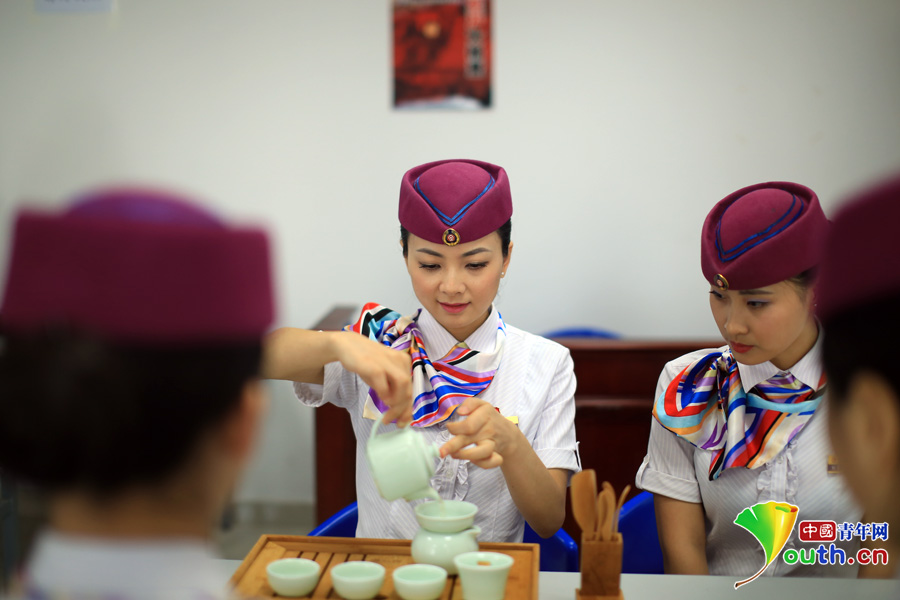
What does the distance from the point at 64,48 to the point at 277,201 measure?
1.24 metres

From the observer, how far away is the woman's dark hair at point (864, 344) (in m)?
0.68

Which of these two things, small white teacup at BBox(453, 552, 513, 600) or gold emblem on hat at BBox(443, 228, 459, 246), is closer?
small white teacup at BBox(453, 552, 513, 600)

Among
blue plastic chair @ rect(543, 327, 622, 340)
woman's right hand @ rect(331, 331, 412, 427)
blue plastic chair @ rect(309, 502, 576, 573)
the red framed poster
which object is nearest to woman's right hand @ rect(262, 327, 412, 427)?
woman's right hand @ rect(331, 331, 412, 427)

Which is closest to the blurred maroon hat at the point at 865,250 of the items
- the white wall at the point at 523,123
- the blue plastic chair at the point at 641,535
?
the blue plastic chair at the point at 641,535

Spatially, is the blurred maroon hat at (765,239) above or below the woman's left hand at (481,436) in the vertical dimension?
above

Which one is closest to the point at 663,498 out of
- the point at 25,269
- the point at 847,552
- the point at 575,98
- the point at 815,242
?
the point at 847,552

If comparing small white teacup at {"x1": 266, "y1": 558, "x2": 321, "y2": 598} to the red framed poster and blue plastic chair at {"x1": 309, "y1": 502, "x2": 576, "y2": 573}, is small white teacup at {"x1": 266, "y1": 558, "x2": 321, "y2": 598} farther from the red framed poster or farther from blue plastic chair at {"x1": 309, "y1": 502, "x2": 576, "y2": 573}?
the red framed poster

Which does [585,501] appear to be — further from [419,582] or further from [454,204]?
[454,204]

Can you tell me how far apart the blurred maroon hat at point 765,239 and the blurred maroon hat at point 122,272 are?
1.15 m

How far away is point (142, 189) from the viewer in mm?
687

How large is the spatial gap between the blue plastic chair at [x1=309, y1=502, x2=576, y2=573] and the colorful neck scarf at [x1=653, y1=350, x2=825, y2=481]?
1.19 ft

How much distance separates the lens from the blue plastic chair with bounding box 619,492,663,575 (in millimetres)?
1839

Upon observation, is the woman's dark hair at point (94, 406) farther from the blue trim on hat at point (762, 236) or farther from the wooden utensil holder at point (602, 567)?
the blue trim on hat at point (762, 236)

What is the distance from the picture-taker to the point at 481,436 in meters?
1.39
